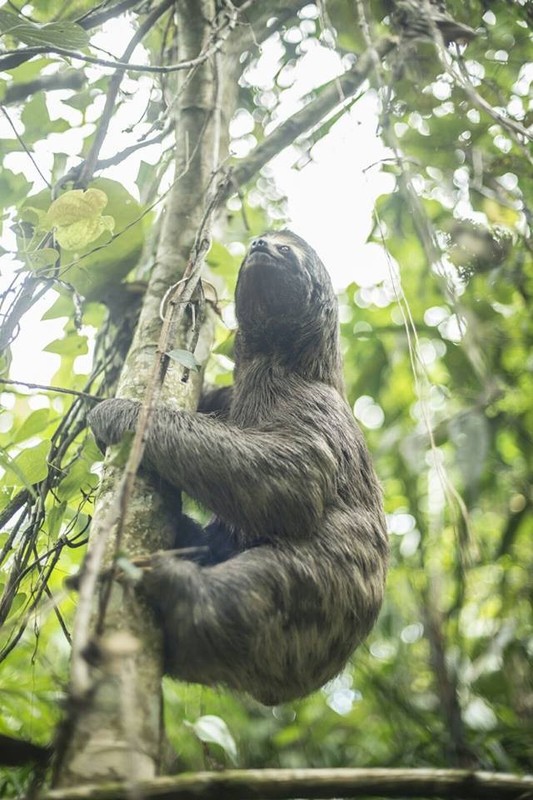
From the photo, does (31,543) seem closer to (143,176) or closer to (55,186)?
(55,186)

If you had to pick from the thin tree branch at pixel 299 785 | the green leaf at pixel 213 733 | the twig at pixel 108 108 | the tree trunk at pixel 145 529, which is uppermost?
the twig at pixel 108 108

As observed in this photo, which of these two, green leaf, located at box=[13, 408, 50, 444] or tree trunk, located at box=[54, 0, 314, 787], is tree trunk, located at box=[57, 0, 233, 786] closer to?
tree trunk, located at box=[54, 0, 314, 787]

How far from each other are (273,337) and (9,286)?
2.29 metres

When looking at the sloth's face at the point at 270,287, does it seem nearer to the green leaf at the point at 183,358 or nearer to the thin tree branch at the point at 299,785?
the green leaf at the point at 183,358

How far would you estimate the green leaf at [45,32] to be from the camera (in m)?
3.86

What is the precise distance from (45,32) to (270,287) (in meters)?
2.58

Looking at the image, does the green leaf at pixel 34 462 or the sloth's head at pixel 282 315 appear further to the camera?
the sloth's head at pixel 282 315

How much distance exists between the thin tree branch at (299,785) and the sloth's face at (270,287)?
422cm

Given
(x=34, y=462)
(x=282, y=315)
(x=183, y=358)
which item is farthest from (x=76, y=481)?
(x=282, y=315)

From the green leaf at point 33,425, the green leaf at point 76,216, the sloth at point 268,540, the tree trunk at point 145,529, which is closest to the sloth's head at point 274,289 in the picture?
the sloth at point 268,540

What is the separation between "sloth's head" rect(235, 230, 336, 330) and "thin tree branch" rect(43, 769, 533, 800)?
4.20 m

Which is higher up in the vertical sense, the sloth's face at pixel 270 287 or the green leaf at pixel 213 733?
the sloth's face at pixel 270 287

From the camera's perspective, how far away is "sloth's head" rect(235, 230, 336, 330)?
5.76 metres

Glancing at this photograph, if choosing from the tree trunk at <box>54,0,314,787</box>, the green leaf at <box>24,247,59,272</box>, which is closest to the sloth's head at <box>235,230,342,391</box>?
the tree trunk at <box>54,0,314,787</box>
